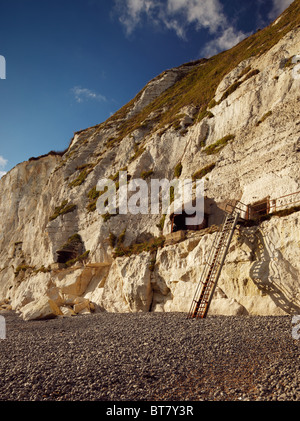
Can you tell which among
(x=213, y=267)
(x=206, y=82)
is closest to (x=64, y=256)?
(x=213, y=267)

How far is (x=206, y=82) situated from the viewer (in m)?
37.3

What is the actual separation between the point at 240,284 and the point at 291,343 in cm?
572

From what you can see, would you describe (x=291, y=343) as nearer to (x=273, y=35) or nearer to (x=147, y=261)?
(x=147, y=261)

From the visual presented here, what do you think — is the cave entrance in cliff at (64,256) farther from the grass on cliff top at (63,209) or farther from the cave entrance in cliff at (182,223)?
the cave entrance in cliff at (182,223)

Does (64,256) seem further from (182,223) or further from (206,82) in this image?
(206,82)

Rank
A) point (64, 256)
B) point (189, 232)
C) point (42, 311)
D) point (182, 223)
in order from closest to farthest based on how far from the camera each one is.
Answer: point (189, 232) < point (42, 311) < point (182, 223) < point (64, 256)

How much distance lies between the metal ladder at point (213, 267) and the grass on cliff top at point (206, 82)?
625 inches

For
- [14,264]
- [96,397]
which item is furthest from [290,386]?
[14,264]

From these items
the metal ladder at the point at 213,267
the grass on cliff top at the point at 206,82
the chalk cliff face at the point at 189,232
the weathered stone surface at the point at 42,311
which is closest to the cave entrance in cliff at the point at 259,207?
the chalk cliff face at the point at 189,232

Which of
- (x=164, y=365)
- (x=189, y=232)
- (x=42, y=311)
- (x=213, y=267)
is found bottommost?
(x=42, y=311)

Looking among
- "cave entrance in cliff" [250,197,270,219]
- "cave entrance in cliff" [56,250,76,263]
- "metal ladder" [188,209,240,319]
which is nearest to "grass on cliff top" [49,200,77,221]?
"cave entrance in cliff" [56,250,76,263]

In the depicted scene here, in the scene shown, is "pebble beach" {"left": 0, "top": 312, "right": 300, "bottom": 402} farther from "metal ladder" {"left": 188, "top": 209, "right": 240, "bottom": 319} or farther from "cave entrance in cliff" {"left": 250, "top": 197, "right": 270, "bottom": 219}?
"cave entrance in cliff" {"left": 250, "top": 197, "right": 270, "bottom": 219}

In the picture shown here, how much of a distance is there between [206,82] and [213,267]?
30.2 metres
